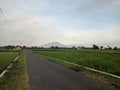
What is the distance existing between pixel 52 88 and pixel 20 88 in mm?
1725

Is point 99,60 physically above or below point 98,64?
above

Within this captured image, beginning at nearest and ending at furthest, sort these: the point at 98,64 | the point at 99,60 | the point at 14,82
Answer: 1. the point at 14,82
2. the point at 98,64
3. the point at 99,60

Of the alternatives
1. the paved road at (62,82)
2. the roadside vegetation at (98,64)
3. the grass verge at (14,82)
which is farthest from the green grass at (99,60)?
the grass verge at (14,82)

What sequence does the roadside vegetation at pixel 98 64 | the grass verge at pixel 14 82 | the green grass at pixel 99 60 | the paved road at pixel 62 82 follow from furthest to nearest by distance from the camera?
the green grass at pixel 99 60 → the roadside vegetation at pixel 98 64 → the grass verge at pixel 14 82 → the paved road at pixel 62 82

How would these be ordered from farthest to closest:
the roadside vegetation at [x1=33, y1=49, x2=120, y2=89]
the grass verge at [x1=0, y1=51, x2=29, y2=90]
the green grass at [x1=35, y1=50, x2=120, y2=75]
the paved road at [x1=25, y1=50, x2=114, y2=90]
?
the green grass at [x1=35, y1=50, x2=120, y2=75]
the roadside vegetation at [x1=33, y1=49, x2=120, y2=89]
the grass verge at [x1=0, y1=51, x2=29, y2=90]
the paved road at [x1=25, y1=50, x2=114, y2=90]

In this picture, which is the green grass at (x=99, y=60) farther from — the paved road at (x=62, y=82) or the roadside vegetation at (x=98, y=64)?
the paved road at (x=62, y=82)

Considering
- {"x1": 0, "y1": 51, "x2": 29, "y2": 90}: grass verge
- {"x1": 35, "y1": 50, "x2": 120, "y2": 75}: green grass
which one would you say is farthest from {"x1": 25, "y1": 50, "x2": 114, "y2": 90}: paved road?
{"x1": 35, "y1": 50, "x2": 120, "y2": 75}: green grass

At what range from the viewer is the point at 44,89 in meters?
10.1

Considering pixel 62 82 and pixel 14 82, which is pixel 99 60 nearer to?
pixel 62 82

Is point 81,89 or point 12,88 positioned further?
point 12,88

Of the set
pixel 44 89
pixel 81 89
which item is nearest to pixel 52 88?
pixel 44 89

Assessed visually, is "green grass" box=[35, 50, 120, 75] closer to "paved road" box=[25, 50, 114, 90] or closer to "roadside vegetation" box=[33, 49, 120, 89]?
"roadside vegetation" box=[33, 49, 120, 89]

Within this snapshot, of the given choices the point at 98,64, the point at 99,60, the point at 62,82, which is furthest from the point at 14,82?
the point at 99,60

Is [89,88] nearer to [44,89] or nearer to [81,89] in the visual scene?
[81,89]
